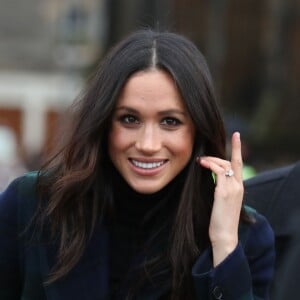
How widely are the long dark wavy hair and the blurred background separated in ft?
13.8

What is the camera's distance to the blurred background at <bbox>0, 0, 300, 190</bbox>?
41.4ft

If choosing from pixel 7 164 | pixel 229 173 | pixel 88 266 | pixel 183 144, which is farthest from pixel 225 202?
pixel 7 164

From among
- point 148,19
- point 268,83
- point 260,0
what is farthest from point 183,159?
point 260,0

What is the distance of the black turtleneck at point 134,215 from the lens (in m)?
3.43

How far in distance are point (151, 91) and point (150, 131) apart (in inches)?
4.3

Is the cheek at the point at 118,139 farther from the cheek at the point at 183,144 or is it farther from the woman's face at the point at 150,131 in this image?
the cheek at the point at 183,144

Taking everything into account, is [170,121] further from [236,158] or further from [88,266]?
[88,266]

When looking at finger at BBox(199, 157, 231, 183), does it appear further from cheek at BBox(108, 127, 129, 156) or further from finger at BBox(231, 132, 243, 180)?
cheek at BBox(108, 127, 129, 156)

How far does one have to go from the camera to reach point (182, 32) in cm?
953

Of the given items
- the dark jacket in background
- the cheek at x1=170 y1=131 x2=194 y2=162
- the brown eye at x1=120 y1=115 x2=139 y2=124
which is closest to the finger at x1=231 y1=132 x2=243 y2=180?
the cheek at x1=170 y1=131 x2=194 y2=162

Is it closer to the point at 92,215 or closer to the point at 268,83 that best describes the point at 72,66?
the point at 268,83

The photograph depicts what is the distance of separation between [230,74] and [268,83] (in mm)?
1331

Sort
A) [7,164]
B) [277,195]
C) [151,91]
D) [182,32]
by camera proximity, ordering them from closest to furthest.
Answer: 1. [151,91]
2. [277,195]
3. [182,32]
4. [7,164]

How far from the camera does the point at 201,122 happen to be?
335 cm
